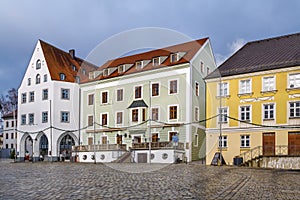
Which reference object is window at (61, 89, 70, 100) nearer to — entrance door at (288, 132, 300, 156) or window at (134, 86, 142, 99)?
window at (134, 86, 142, 99)

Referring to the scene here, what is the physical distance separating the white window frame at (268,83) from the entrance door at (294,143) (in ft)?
12.6

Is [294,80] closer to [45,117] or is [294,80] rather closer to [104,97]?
[104,97]

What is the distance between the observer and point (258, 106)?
30672mm

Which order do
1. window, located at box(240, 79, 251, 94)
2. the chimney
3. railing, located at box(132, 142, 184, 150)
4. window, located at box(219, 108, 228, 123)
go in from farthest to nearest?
the chimney → railing, located at box(132, 142, 184, 150) → window, located at box(219, 108, 228, 123) → window, located at box(240, 79, 251, 94)

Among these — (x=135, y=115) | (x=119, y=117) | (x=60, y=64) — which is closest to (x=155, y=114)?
(x=135, y=115)

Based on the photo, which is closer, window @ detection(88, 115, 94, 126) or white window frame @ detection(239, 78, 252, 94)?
white window frame @ detection(239, 78, 252, 94)

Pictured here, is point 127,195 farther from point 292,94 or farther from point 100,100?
point 100,100

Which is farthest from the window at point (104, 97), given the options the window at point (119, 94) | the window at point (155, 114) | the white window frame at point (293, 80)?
the white window frame at point (293, 80)

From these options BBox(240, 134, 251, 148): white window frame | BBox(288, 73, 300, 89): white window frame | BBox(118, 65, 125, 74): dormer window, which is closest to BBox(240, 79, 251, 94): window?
BBox(288, 73, 300, 89): white window frame

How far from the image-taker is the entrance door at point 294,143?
28391 mm

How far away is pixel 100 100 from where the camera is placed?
45.5 metres

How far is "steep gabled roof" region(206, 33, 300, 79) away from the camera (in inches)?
1188

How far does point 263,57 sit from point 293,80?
13.8 feet

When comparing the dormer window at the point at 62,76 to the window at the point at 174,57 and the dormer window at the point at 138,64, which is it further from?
the window at the point at 174,57
